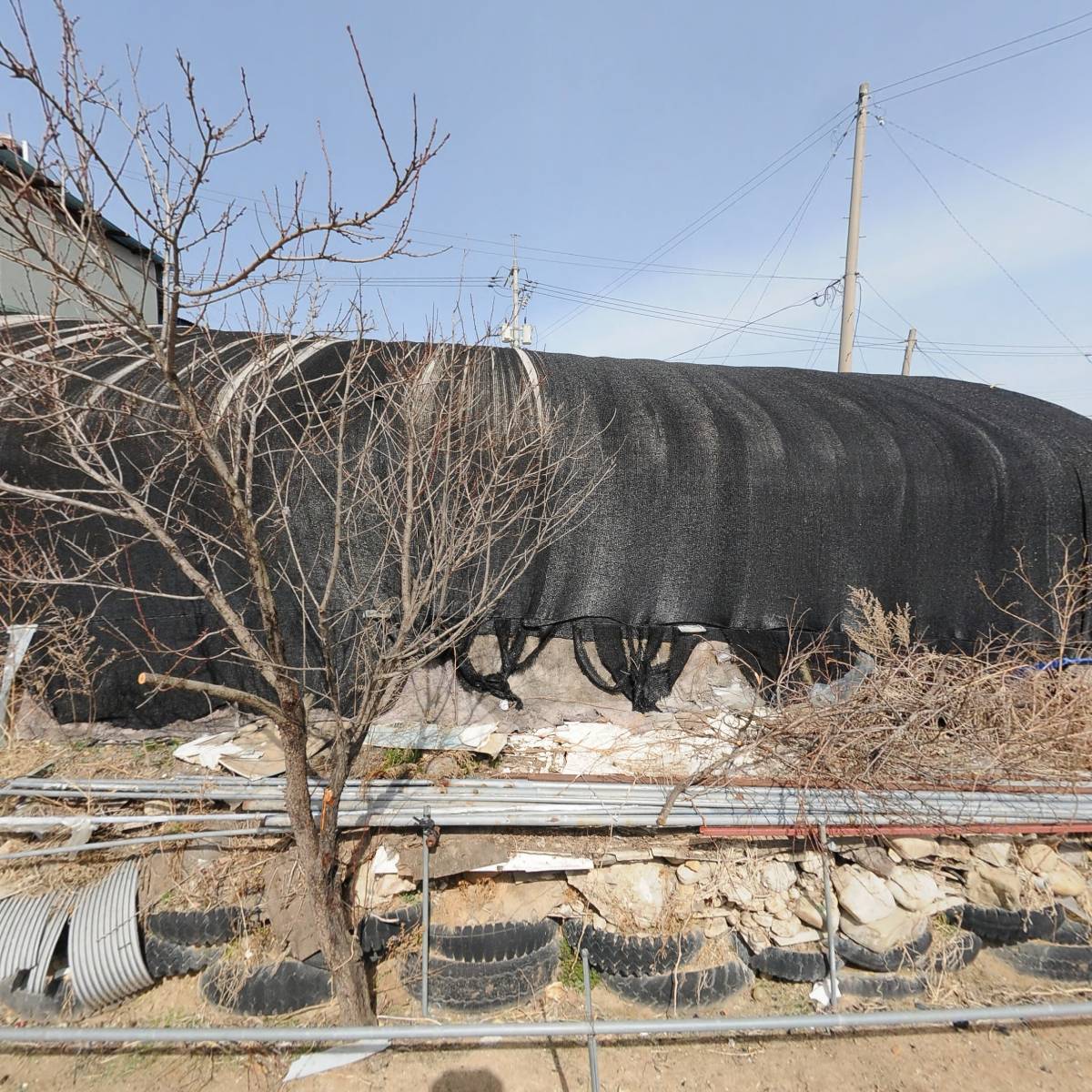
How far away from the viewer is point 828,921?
347cm

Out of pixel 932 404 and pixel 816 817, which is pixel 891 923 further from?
pixel 932 404

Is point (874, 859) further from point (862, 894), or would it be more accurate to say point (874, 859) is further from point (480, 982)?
point (480, 982)

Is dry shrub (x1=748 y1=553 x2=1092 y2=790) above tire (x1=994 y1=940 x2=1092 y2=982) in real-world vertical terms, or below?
above

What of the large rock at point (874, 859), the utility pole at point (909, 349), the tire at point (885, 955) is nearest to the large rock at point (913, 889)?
the large rock at point (874, 859)

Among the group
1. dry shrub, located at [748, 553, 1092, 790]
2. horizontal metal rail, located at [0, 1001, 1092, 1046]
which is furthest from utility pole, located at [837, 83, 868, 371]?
horizontal metal rail, located at [0, 1001, 1092, 1046]

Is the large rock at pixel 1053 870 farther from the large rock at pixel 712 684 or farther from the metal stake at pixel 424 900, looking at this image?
the metal stake at pixel 424 900

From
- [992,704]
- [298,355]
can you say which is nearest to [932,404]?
[992,704]

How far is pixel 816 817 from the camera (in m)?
3.77

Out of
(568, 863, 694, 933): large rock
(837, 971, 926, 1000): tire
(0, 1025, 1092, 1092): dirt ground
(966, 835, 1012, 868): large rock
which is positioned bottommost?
(0, 1025, 1092, 1092): dirt ground

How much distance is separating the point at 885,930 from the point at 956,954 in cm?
52

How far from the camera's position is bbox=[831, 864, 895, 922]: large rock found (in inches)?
145

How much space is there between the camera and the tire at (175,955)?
11.4ft

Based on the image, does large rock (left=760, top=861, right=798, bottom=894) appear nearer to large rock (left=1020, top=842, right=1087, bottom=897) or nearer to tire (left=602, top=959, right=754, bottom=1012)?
tire (left=602, top=959, right=754, bottom=1012)

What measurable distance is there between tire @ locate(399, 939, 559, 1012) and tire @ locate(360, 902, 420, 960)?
19 cm
